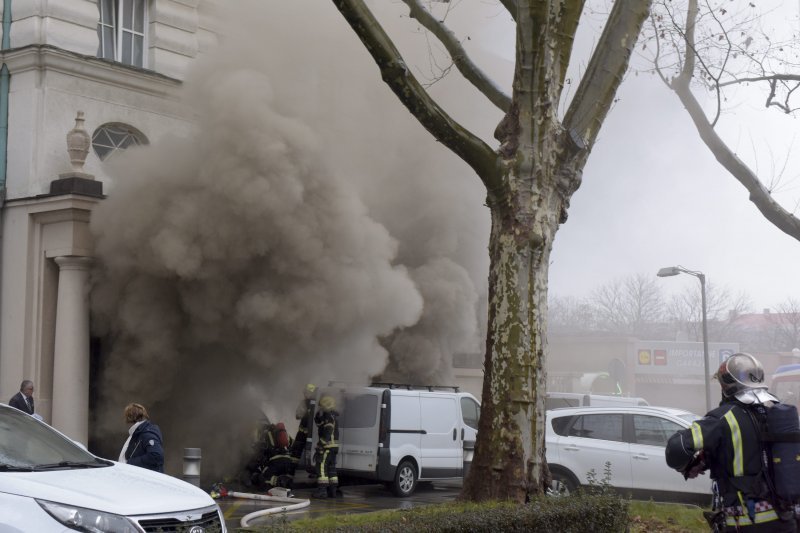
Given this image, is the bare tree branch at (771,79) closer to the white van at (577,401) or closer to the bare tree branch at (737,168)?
the bare tree branch at (737,168)

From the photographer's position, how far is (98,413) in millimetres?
17281

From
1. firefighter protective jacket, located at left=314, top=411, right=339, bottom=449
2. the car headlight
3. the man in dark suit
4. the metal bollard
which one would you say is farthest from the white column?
the car headlight

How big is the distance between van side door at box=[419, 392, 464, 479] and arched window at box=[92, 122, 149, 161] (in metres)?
7.92

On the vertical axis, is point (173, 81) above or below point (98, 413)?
above

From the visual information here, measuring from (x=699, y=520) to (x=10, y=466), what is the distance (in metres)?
6.81

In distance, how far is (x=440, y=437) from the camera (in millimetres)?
15805

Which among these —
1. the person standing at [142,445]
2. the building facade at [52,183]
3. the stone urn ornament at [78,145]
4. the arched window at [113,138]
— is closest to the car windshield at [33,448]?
the person standing at [142,445]

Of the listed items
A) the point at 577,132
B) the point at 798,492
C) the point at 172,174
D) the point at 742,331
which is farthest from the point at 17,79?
the point at 742,331

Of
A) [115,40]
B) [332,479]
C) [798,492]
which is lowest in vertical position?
[332,479]

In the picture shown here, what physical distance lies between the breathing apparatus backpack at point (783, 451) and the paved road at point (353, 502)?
22.9 ft

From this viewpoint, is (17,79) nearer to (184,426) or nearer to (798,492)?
(184,426)

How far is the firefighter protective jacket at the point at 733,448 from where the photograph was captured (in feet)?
15.9

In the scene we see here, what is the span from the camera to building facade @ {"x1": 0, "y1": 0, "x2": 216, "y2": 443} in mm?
16422

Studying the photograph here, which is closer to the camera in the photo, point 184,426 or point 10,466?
point 10,466
